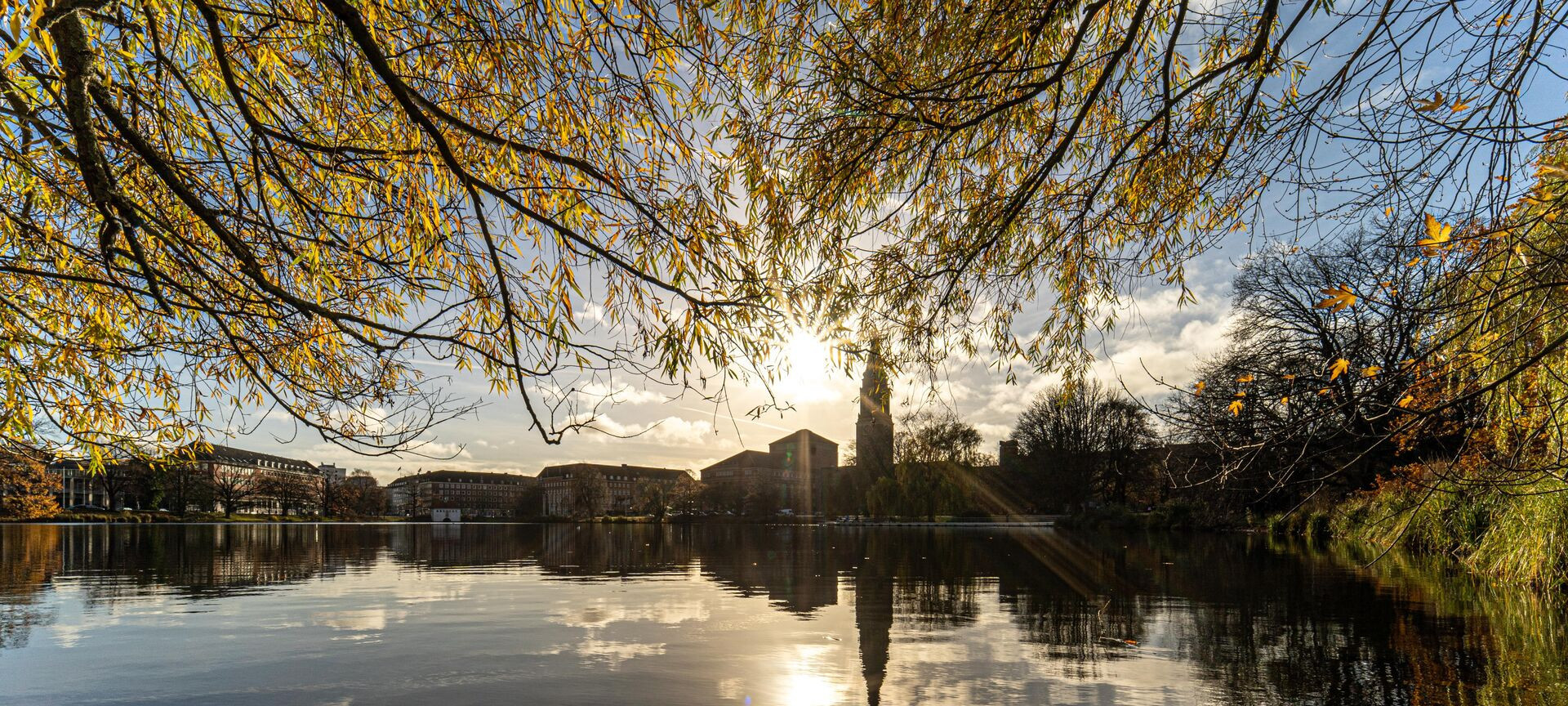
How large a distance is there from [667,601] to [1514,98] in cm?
952

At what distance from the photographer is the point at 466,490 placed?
511 feet

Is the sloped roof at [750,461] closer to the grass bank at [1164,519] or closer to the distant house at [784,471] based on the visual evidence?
the distant house at [784,471]

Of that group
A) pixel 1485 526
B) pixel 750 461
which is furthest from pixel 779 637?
pixel 750 461

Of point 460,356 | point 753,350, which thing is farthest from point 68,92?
point 753,350

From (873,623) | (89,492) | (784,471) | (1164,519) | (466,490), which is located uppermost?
(873,623)

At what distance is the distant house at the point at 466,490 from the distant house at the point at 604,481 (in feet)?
19.0

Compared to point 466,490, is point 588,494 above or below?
above

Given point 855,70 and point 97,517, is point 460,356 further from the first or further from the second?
point 97,517

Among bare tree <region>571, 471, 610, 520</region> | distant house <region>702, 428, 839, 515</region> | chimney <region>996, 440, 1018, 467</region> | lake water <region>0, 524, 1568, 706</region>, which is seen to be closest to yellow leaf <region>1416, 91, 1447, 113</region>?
lake water <region>0, 524, 1568, 706</region>

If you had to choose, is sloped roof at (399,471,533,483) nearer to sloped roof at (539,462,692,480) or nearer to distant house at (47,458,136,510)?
sloped roof at (539,462,692,480)

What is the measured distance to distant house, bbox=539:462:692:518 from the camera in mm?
93838

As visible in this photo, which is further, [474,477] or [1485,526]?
[474,477]

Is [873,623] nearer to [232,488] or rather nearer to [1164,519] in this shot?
[1164,519]

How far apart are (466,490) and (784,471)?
6819 cm
